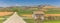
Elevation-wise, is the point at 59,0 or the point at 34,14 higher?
the point at 59,0

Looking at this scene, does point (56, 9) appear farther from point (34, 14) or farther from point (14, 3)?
point (14, 3)

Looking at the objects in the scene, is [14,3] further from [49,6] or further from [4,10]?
[49,6]

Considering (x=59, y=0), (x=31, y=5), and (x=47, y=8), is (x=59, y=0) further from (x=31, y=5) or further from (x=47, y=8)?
(x=31, y=5)

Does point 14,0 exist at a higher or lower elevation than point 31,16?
higher

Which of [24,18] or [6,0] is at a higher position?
[6,0]

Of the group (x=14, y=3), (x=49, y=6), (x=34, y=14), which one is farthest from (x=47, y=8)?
(x=14, y=3)

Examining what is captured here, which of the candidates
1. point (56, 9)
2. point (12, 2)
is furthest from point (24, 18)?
point (56, 9)

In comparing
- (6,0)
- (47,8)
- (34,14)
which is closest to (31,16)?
(34,14)
